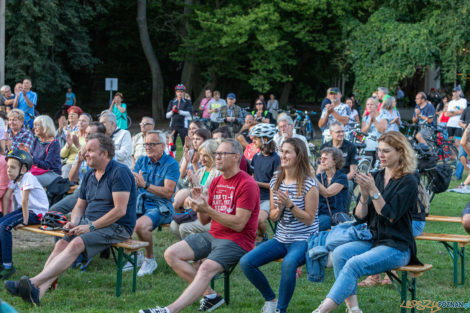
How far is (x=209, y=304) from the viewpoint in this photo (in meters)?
5.44

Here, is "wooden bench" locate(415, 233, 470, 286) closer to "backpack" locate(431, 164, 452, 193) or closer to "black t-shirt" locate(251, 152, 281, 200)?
"backpack" locate(431, 164, 452, 193)

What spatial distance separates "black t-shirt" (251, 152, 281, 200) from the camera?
7637 mm

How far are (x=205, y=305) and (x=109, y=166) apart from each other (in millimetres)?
1632

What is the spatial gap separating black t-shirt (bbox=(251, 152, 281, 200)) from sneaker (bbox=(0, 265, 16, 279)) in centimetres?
301

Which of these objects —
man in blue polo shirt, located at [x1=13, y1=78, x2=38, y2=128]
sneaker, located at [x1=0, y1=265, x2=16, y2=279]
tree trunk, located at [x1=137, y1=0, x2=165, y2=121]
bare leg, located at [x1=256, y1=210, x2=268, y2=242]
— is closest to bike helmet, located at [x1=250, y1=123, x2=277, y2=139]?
bare leg, located at [x1=256, y1=210, x2=268, y2=242]

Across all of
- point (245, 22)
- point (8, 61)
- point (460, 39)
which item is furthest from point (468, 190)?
point (8, 61)

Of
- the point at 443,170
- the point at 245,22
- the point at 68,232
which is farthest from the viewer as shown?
the point at 245,22

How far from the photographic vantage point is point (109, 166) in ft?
19.4

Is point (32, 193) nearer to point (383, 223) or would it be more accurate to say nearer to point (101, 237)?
point (101, 237)

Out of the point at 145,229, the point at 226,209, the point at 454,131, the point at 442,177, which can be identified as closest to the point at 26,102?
the point at 145,229

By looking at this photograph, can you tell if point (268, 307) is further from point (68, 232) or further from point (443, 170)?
point (443, 170)

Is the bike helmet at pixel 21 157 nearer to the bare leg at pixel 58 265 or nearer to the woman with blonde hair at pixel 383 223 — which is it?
the bare leg at pixel 58 265

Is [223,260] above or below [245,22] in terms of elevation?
below

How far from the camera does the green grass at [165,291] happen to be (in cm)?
554
